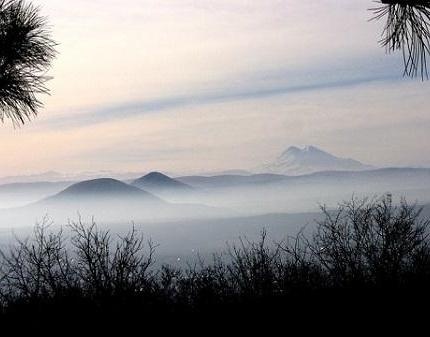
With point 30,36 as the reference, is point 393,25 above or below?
below

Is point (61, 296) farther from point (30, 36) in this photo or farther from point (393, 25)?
point (393, 25)

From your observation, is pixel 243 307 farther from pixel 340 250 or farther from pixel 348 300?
pixel 340 250

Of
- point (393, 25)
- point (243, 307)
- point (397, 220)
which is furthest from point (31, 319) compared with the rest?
point (397, 220)

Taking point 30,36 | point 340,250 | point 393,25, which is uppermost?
point 30,36

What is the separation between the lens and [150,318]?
8898 millimetres

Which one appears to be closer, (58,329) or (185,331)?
(185,331)

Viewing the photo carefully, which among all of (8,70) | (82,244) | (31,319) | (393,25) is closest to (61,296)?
(31,319)

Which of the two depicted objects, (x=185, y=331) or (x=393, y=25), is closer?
(x=393, y=25)

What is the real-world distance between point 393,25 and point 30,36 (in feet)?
15.0

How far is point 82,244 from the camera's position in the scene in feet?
74.3

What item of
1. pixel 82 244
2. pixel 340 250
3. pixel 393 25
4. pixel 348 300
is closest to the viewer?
pixel 393 25

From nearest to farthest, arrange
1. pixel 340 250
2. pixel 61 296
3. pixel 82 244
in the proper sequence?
pixel 61 296, pixel 82 244, pixel 340 250

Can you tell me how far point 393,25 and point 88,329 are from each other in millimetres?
5642

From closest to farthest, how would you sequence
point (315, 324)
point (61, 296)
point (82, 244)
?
point (315, 324)
point (61, 296)
point (82, 244)
